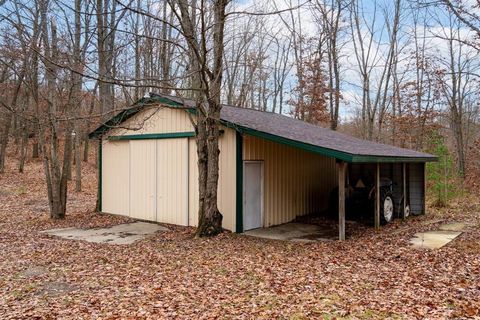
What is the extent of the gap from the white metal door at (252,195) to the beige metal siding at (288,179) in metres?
0.17

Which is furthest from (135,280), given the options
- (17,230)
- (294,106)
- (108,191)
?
(294,106)

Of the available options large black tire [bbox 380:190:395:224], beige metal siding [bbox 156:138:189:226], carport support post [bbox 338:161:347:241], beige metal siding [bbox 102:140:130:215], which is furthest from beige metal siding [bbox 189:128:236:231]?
large black tire [bbox 380:190:395:224]

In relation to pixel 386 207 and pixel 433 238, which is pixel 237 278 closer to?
pixel 433 238

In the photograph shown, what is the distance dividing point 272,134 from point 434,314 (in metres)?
5.30

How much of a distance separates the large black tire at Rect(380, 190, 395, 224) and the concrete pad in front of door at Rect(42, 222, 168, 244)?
6.21 meters

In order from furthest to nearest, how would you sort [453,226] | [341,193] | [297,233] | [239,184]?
[453,226], [297,233], [239,184], [341,193]

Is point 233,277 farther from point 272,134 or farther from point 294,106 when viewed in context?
point 294,106

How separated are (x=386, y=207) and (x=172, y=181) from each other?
631 centimetres

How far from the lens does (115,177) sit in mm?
13273

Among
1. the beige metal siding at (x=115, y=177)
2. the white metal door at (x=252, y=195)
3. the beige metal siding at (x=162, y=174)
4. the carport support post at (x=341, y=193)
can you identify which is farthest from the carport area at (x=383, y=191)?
the beige metal siding at (x=115, y=177)

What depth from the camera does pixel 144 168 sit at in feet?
40.4

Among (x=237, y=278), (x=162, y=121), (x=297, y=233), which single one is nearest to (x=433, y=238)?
(x=297, y=233)

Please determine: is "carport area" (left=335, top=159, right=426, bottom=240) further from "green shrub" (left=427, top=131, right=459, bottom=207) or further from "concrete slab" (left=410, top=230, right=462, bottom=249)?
"green shrub" (left=427, top=131, right=459, bottom=207)

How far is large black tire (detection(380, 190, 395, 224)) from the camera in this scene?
37.2 feet
